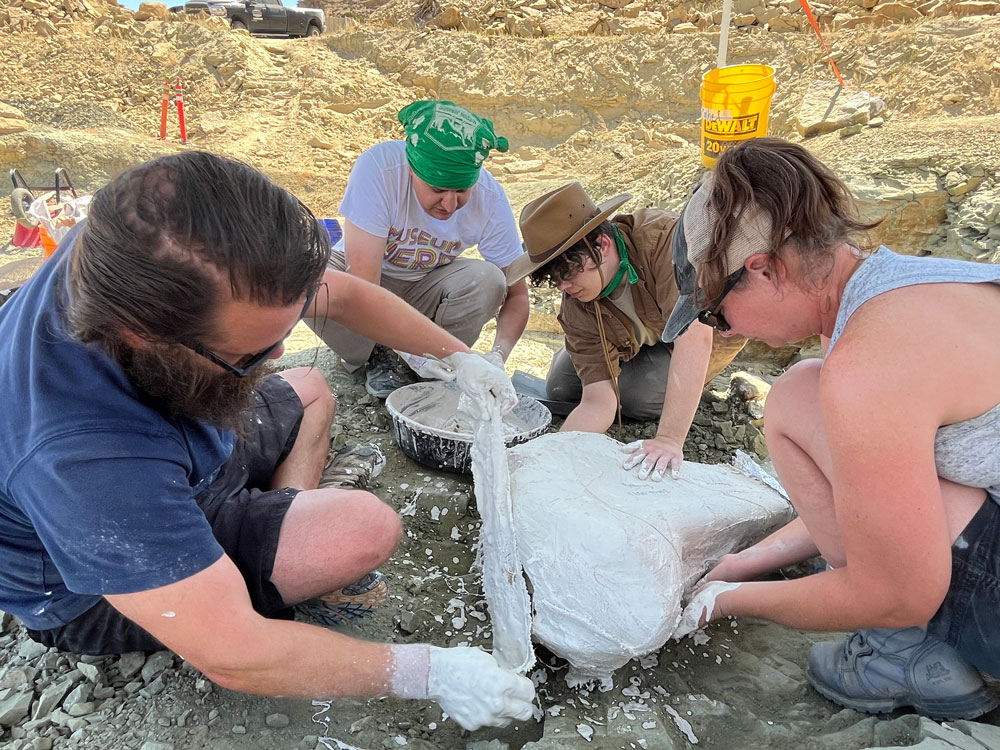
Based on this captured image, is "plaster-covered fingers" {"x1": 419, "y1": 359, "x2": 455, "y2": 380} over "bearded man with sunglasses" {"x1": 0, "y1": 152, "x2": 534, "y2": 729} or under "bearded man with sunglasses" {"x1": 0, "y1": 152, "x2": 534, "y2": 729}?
under

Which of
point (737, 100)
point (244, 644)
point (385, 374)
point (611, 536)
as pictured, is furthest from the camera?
point (737, 100)

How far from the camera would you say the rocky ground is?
143cm

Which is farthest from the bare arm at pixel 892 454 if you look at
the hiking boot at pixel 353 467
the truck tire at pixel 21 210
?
the truck tire at pixel 21 210

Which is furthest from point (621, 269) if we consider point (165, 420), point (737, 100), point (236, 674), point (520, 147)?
point (520, 147)

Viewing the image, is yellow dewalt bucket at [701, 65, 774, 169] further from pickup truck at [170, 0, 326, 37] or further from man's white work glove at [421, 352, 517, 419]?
pickup truck at [170, 0, 326, 37]

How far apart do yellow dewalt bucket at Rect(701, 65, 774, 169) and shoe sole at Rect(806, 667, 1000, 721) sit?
3376 millimetres

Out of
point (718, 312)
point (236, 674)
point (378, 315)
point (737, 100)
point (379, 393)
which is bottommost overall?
point (379, 393)

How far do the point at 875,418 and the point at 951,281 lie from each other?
0.29 metres

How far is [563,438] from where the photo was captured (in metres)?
2.10

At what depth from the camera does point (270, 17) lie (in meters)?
12.9

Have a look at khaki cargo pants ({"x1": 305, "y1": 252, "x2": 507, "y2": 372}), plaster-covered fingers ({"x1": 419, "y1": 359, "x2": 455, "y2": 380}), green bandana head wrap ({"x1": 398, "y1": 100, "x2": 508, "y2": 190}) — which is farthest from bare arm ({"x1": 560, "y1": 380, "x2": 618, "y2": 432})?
green bandana head wrap ({"x1": 398, "y1": 100, "x2": 508, "y2": 190})

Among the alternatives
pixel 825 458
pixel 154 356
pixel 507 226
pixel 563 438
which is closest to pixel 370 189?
pixel 507 226

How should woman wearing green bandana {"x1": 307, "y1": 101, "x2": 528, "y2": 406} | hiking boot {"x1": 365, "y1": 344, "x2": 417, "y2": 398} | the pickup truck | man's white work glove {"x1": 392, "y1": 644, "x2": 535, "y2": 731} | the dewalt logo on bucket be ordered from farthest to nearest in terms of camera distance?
the pickup truck → the dewalt logo on bucket → hiking boot {"x1": 365, "y1": 344, "x2": 417, "y2": 398} → woman wearing green bandana {"x1": 307, "y1": 101, "x2": 528, "y2": 406} → man's white work glove {"x1": 392, "y1": 644, "x2": 535, "y2": 731}

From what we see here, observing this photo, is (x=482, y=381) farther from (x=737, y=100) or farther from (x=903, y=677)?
(x=737, y=100)
